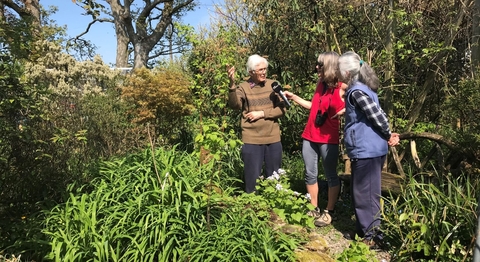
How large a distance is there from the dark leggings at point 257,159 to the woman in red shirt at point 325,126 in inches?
14.3

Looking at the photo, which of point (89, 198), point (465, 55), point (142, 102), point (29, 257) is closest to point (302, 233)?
point (89, 198)

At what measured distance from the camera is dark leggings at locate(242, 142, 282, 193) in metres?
3.92

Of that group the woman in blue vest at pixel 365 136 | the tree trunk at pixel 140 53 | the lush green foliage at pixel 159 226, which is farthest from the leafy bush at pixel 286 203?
the tree trunk at pixel 140 53

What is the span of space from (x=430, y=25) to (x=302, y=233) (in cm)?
350

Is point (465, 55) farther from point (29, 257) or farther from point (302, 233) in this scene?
point (29, 257)

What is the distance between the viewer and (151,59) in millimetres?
31469

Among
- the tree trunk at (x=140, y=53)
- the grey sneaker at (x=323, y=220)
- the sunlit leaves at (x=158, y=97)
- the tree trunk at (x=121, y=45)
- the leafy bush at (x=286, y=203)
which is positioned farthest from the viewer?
the tree trunk at (x=140, y=53)

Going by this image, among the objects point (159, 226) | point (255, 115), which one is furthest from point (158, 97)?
point (159, 226)

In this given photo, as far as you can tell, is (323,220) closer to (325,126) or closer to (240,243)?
(325,126)

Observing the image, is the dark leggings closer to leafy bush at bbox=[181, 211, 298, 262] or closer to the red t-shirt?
the red t-shirt

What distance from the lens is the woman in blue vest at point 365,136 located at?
→ 10.0 feet

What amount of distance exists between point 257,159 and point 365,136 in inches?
47.9

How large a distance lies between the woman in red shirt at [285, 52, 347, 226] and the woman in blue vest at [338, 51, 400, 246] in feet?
1.16

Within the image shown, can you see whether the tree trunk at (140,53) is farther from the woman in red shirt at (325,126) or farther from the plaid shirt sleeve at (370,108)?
the plaid shirt sleeve at (370,108)
